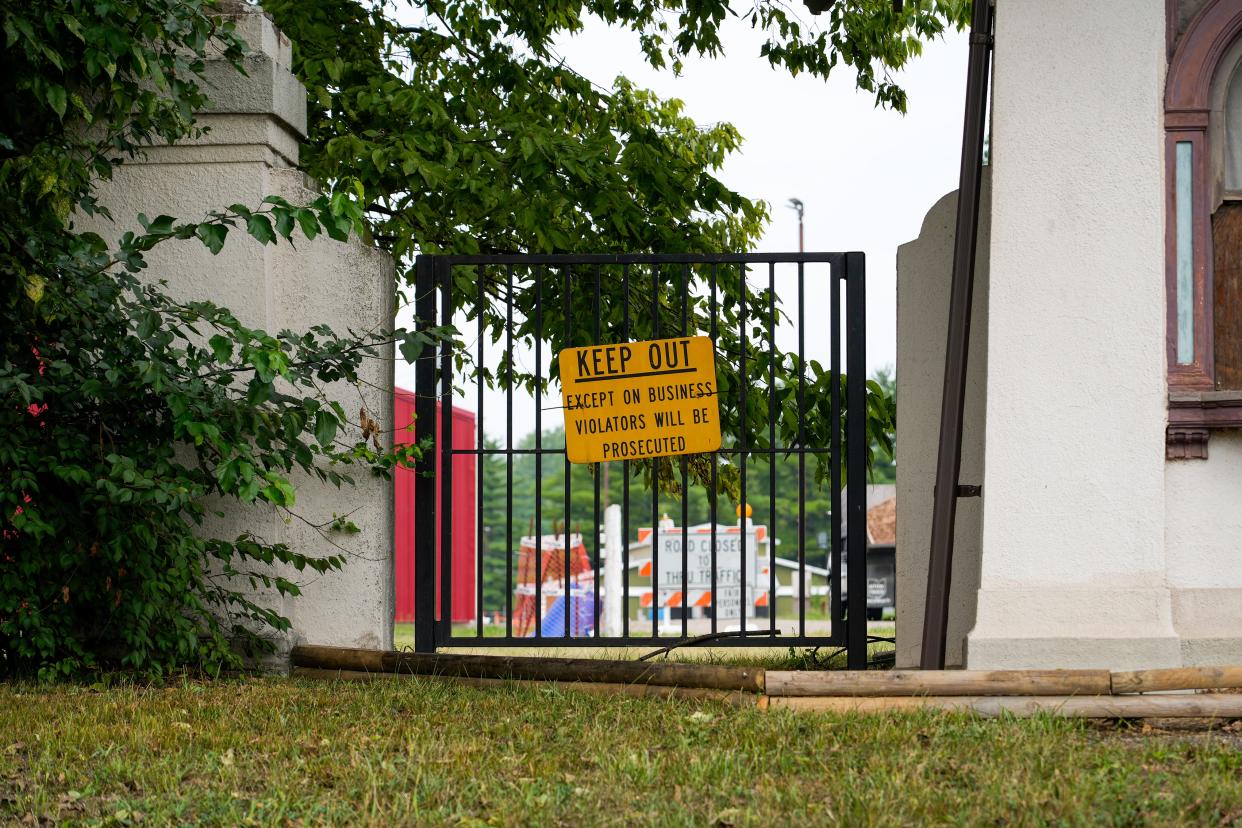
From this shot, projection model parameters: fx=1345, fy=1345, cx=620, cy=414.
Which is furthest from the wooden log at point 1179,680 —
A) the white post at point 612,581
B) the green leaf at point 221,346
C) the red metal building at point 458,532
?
the white post at point 612,581

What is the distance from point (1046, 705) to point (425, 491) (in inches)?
131

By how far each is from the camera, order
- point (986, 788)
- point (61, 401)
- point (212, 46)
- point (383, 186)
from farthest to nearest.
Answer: point (383, 186), point (212, 46), point (61, 401), point (986, 788)

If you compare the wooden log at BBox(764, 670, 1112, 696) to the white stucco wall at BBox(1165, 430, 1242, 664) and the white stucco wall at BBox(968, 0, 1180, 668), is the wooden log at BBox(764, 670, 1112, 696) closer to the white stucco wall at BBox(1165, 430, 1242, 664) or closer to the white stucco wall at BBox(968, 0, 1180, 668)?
the white stucco wall at BBox(968, 0, 1180, 668)

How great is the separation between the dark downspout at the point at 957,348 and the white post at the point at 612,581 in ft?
88.1

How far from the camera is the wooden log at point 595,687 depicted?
5.45m

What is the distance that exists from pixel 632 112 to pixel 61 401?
7012mm

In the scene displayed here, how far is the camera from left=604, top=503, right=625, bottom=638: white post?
117ft

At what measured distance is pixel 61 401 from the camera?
6328 millimetres

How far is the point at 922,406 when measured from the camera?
6.98m

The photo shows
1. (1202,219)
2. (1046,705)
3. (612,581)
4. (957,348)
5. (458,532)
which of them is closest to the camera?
(1046,705)

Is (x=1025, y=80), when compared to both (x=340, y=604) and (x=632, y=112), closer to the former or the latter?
(x=340, y=604)

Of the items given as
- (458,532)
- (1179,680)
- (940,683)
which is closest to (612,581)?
(458,532)

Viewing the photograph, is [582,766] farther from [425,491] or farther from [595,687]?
[425,491]

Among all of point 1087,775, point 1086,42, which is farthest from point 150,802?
point 1086,42
